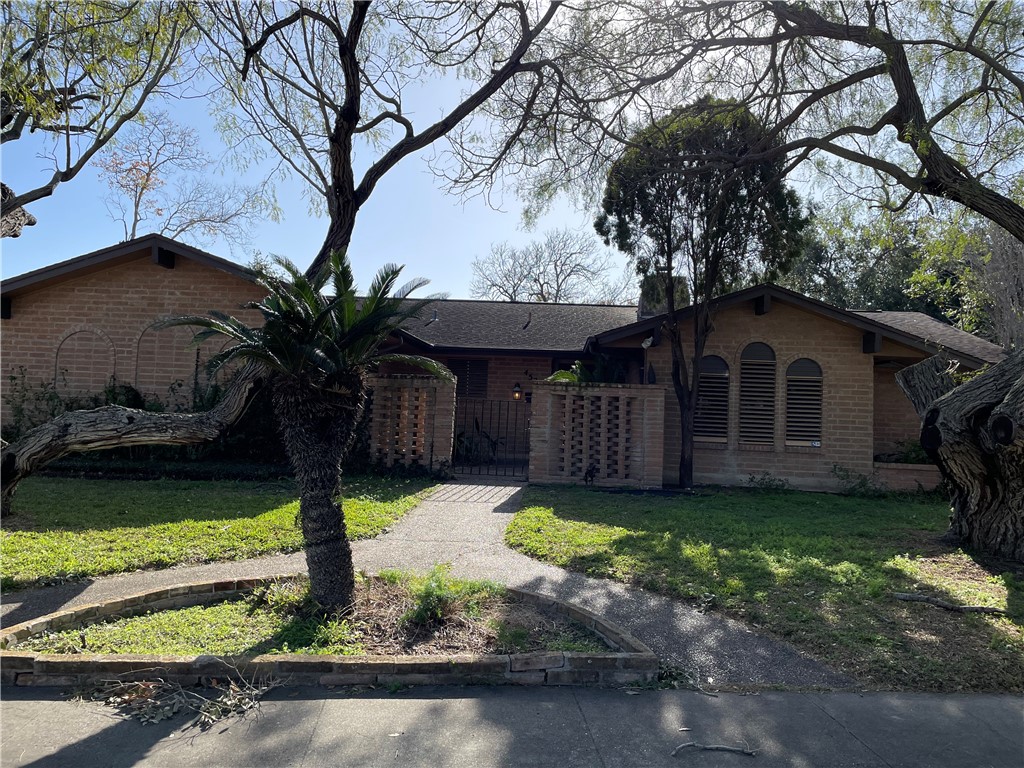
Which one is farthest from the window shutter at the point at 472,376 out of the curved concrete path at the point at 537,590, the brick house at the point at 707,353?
the curved concrete path at the point at 537,590

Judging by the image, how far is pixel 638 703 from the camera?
397 centimetres

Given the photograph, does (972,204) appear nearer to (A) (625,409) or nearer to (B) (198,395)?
(A) (625,409)

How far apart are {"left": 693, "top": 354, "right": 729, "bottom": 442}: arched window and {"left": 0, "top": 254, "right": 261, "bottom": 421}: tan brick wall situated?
32.1 ft

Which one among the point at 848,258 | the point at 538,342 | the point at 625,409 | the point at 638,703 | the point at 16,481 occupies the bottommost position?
the point at 638,703

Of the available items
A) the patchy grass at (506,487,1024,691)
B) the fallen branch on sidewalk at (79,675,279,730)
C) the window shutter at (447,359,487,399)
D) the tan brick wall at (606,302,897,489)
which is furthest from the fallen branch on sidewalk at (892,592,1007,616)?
the window shutter at (447,359,487,399)

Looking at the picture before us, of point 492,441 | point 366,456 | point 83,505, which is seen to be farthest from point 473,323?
point 83,505

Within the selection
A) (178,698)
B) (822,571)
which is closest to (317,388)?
(178,698)

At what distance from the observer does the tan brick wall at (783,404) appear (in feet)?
44.6

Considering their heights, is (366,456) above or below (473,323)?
below

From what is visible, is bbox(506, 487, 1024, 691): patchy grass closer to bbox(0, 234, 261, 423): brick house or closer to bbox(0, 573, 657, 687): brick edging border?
bbox(0, 573, 657, 687): brick edging border

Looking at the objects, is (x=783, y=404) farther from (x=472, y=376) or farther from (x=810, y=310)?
(x=472, y=376)

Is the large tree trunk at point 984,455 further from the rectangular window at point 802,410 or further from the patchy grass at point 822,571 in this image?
the rectangular window at point 802,410

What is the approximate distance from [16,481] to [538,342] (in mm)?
12149

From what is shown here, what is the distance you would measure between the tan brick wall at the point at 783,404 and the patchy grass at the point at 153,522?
6.61 meters
